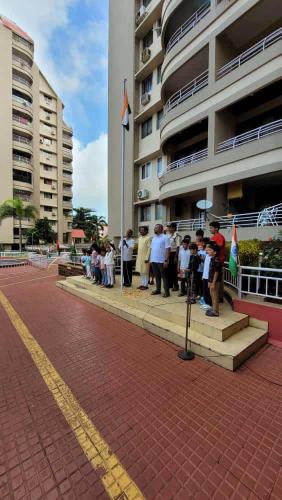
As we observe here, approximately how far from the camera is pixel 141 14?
50.7ft

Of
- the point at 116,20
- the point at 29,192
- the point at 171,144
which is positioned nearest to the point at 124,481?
the point at 171,144

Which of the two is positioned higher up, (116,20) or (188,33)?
(116,20)

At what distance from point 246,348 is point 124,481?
8.33ft

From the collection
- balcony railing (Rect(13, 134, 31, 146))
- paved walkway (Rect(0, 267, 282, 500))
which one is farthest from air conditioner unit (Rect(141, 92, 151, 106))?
balcony railing (Rect(13, 134, 31, 146))

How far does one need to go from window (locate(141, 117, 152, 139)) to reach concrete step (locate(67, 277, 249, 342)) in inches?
541

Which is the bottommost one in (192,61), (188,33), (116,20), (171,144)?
(171,144)

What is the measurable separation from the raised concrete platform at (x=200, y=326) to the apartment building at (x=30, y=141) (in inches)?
1255

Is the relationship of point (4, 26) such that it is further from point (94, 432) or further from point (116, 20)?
point (94, 432)

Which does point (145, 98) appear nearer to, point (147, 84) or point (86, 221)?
point (147, 84)

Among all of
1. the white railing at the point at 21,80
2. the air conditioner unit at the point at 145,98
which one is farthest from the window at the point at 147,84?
the white railing at the point at 21,80

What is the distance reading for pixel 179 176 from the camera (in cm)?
1186

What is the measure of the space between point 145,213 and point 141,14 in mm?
13586

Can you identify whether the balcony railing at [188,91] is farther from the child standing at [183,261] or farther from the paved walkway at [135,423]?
the paved walkway at [135,423]

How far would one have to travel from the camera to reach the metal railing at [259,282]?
427 cm
